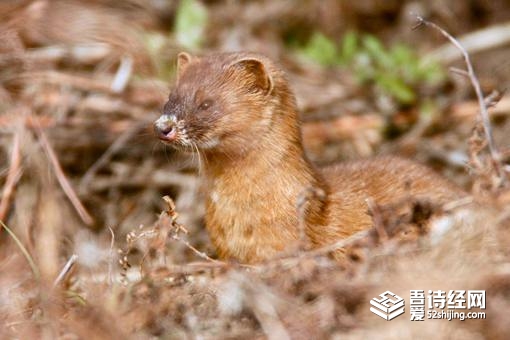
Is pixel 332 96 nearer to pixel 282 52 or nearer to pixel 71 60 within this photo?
pixel 282 52

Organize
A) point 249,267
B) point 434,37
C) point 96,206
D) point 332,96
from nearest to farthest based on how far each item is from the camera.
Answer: point 249,267
point 96,206
point 332,96
point 434,37

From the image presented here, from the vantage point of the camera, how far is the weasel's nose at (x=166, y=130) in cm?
420

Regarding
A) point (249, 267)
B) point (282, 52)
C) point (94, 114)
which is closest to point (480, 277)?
point (249, 267)

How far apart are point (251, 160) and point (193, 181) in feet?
6.92

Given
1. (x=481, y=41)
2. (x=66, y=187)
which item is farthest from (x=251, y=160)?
(x=481, y=41)

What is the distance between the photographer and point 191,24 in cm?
749

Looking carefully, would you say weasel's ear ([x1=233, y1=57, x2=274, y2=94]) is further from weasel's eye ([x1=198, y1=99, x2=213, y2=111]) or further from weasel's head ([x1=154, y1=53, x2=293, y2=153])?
weasel's eye ([x1=198, y1=99, x2=213, y2=111])

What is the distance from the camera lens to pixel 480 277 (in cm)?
358

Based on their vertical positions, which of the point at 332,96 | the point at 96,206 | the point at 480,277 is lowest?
the point at 96,206

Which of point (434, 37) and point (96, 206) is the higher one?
point (434, 37)

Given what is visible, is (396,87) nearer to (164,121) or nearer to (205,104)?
(205,104)

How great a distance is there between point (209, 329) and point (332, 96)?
4015 millimetres

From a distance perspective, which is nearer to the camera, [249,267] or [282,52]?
[249,267]

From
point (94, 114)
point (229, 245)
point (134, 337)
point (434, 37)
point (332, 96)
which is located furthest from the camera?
point (434, 37)
